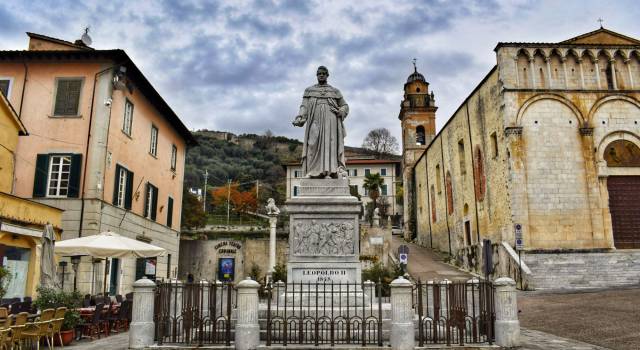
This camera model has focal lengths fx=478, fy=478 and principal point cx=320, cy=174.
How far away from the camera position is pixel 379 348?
8102mm

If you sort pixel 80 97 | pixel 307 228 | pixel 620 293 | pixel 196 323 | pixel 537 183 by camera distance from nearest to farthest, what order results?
pixel 196 323 → pixel 307 228 → pixel 620 293 → pixel 80 97 → pixel 537 183

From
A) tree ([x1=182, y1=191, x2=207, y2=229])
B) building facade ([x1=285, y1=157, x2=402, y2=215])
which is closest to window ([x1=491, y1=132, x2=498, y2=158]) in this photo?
tree ([x1=182, y1=191, x2=207, y2=229])

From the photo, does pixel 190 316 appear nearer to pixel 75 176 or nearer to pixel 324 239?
pixel 324 239

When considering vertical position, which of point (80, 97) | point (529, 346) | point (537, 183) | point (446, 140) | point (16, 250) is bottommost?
point (529, 346)

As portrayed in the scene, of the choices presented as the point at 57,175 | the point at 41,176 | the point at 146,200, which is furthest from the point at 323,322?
the point at 146,200

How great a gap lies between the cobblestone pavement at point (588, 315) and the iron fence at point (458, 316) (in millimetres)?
2477

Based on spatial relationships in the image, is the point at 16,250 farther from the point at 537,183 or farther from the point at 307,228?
the point at 537,183

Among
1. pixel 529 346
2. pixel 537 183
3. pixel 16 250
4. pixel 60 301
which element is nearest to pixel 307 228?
pixel 529 346

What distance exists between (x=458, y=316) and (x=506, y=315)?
85 cm

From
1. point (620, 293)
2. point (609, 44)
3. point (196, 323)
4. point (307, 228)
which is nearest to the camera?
point (196, 323)

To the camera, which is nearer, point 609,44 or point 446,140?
point 609,44

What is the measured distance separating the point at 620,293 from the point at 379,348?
1393cm

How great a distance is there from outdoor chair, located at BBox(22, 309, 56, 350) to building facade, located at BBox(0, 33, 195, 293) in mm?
8107

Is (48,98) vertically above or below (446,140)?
below
